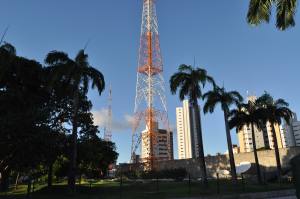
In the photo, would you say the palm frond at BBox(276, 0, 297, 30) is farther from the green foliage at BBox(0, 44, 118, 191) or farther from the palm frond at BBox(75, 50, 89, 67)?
the palm frond at BBox(75, 50, 89, 67)

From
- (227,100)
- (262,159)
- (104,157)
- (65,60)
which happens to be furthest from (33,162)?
(262,159)

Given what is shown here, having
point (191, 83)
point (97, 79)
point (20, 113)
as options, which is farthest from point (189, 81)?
point (20, 113)

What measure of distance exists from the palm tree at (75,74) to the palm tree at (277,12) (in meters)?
20.2

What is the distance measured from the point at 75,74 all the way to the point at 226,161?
38038 millimetres

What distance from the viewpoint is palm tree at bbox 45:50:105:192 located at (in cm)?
3356

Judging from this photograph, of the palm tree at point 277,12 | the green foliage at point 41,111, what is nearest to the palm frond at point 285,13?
the palm tree at point 277,12

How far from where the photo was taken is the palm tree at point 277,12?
18000 mm

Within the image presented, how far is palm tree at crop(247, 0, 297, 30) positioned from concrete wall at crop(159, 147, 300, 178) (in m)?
38.4

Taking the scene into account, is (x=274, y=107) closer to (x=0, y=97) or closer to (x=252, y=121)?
(x=252, y=121)

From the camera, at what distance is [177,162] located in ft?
232

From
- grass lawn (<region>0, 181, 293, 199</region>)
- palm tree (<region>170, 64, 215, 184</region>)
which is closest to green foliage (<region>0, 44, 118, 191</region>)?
grass lawn (<region>0, 181, 293, 199</region>)

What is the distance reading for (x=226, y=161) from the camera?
62.2 meters

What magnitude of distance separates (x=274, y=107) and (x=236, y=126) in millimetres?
6505

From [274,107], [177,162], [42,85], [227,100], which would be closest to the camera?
[42,85]
